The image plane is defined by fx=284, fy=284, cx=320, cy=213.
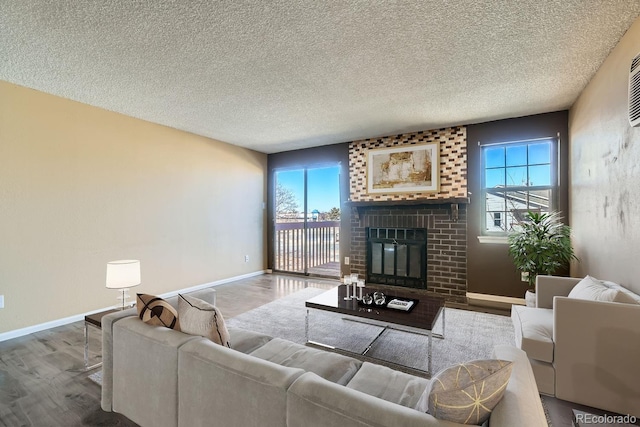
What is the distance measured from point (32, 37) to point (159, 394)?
2732 mm

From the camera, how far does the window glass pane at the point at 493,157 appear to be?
4.17 metres

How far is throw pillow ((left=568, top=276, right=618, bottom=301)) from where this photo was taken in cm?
A: 190

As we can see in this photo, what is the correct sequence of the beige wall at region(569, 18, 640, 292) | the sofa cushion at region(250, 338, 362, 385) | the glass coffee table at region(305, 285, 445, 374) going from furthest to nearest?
the glass coffee table at region(305, 285, 445, 374)
the beige wall at region(569, 18, 640, 292)
the sofa cushion at region(250, 338, 362, 385)

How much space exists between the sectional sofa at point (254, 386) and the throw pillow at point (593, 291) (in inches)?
45.5

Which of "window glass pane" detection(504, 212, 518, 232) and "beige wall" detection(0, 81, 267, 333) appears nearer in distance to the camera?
"beige wall" detection(0, 81, 267, 333)

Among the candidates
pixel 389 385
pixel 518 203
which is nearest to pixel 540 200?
pixel 518 203

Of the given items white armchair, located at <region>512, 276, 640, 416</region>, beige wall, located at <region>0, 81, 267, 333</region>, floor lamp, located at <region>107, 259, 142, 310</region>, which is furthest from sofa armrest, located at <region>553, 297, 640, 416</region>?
beige wall, located at <region>0, 81, 267, 333</region>

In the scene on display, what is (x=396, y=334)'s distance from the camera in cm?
295

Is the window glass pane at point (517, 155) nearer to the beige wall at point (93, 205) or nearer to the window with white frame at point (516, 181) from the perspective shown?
the window with white frame at point (516, 181)

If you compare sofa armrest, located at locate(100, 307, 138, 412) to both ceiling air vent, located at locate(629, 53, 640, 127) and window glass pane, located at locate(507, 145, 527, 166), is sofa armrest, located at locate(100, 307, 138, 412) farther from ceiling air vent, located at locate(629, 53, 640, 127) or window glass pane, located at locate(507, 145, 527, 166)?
window glass pane, located at locate(507, 145, 527, 166)

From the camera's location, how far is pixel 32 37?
84.8 inches

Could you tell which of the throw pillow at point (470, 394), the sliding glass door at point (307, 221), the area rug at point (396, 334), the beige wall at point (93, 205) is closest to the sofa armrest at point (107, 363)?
the area rug at point (396, 334)

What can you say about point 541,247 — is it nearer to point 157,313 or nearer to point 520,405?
point 520,405

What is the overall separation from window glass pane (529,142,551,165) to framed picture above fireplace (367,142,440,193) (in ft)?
3.97
